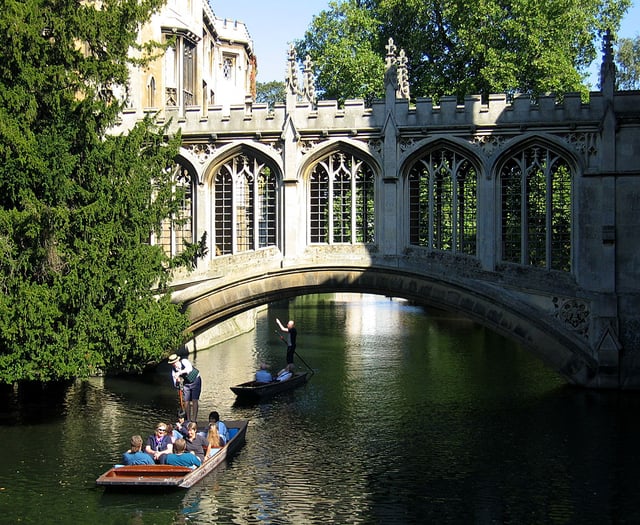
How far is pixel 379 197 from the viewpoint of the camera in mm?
24094

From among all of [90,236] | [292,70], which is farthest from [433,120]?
[90,236]

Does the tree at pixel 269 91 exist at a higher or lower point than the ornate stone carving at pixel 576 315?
higher

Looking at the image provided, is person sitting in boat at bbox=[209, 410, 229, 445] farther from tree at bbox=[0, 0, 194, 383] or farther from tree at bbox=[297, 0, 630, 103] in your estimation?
tree at bbox=[297, 0, 630, 103]

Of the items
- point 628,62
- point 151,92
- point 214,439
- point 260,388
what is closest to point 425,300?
point 260,388

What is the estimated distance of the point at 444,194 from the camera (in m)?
24.4

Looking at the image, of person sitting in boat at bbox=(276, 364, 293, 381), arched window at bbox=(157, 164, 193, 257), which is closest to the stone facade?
arched window at bbox=(157, 164, 193, 257)

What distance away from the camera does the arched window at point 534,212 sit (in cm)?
2330

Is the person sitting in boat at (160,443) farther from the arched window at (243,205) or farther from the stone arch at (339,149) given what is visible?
the stone arch at (339,149)

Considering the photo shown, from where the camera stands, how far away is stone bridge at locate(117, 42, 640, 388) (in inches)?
897

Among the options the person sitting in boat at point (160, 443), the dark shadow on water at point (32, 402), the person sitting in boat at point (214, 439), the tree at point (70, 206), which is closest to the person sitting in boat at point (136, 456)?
the person sitting in boat at point (160, 443)

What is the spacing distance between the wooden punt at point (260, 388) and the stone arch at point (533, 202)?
6.17 meters

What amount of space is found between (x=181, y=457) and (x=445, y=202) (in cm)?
1105

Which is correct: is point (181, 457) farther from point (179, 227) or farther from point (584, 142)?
point (584, 142)

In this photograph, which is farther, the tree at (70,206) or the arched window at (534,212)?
the arched window at (534,212)
